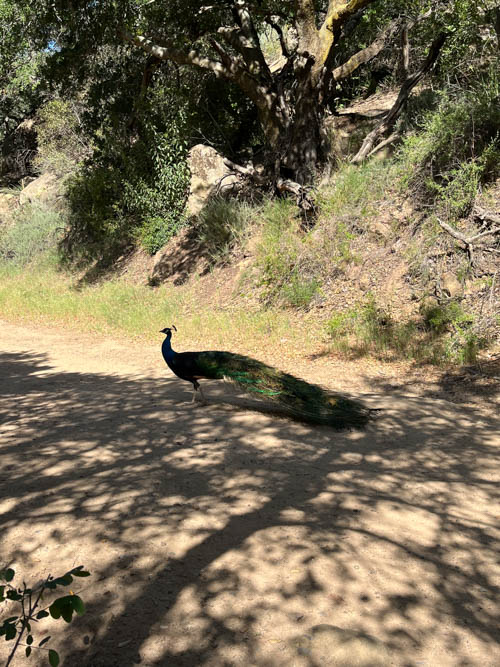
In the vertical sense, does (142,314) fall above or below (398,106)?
below

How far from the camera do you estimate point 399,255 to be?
11.5 m

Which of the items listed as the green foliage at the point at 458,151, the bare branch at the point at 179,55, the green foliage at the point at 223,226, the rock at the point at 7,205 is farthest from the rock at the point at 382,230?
the rock at the point at 7,205

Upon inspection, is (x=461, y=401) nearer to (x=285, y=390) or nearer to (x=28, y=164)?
(x=285, y=390)

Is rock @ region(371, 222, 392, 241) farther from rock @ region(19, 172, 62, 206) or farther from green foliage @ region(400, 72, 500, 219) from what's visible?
rock @ region(19, 172, 62, 206)

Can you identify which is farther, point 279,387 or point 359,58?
point 359,58

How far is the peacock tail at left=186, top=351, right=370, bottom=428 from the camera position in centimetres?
614

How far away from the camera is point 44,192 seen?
2445 cm

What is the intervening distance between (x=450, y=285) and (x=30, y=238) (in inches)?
657

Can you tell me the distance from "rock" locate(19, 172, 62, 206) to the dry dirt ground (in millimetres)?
18667

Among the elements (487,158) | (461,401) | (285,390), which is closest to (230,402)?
(285,390)

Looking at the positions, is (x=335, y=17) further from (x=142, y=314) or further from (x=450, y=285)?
(x=142, y=314)

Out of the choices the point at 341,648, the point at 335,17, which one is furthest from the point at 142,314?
the point at 341,648

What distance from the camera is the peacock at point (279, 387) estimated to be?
6145mm

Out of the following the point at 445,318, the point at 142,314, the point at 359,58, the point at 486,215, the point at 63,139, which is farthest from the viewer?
the point at 63,139
